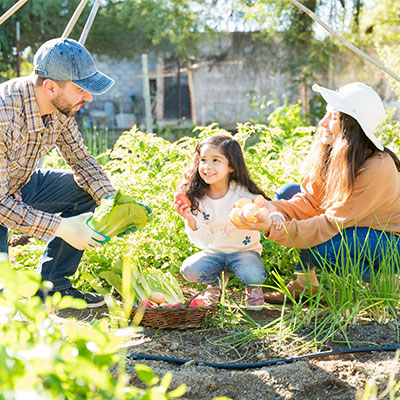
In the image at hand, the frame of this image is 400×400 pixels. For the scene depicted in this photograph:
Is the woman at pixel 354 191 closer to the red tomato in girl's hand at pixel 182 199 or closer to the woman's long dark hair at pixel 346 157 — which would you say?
the woman's long dark hair at pixel 346 157

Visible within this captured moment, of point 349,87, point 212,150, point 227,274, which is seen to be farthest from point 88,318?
point 349,87

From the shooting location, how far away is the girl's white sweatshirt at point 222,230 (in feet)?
10.6

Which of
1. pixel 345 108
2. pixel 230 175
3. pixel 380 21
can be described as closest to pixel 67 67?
pixel 230 175

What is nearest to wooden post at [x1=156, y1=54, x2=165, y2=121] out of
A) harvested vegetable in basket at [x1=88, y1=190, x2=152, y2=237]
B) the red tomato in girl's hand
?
the red tomato in girl's hand

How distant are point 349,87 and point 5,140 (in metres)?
1.73

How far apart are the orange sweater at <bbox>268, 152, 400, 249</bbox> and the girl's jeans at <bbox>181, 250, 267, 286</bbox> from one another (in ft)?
1.04

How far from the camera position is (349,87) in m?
2.92

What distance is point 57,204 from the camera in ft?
10.4

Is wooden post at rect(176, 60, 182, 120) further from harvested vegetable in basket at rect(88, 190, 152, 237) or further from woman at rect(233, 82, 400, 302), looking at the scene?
harvested vegetable in basket at rect(88, 190, 152, 237)

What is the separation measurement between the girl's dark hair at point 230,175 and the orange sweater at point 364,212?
0.53 meters

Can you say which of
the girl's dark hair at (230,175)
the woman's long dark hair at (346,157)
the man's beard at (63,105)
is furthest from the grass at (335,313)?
the man's beard at (63,105)

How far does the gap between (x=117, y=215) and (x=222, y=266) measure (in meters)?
0.81

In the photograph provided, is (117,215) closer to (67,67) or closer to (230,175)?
(67,67)

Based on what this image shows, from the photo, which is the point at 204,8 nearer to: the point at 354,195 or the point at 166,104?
the point at 166,104
